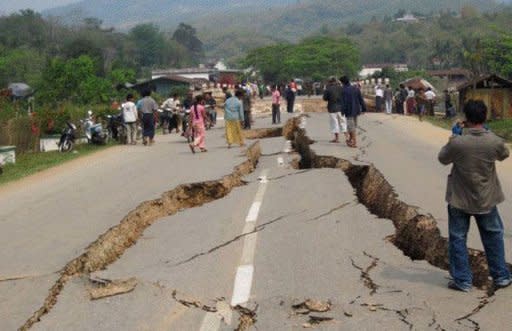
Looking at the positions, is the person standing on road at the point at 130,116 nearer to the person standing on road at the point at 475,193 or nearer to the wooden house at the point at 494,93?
the wooden house at the point at 494,93

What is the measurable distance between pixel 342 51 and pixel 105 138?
71544 millimetres

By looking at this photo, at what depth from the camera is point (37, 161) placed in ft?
63.7

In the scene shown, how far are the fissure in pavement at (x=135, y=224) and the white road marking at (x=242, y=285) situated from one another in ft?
4.90

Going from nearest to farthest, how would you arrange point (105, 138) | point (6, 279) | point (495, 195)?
point (495, 195)
point (6, 279)
point (105, 138)

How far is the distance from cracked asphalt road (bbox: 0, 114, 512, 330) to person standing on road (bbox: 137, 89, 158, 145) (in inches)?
319

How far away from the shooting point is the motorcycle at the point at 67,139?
22.2m

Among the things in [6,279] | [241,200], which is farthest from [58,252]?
[241,200]

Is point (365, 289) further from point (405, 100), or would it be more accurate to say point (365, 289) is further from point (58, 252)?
point (405, 100)

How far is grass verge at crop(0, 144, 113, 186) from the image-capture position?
54.9ft

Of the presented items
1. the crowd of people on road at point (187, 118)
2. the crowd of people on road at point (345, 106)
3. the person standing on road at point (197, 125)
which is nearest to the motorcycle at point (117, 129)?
the crowd of people on road at point (187, 118)

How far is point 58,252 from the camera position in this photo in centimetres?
796

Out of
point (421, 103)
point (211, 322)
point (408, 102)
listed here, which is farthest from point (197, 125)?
point (408, 102)

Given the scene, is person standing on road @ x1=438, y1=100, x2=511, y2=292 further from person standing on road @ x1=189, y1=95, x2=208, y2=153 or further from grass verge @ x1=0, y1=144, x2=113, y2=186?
person standing on road @ x1=189, y1=95, x2=208, y2=153

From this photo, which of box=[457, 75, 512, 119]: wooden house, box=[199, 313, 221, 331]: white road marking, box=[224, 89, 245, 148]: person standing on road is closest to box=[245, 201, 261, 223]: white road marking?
box=[199, 313, 221, 331]: white road marking
